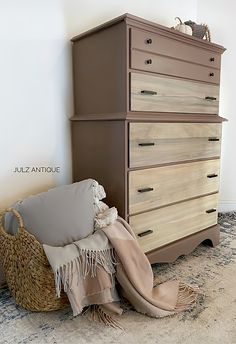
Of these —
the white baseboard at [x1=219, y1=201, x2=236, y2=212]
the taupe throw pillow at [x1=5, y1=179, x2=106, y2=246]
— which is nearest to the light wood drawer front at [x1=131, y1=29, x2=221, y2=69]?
the taupe throw pillow at [x1=5, y1=179, x2=106, y2=246]

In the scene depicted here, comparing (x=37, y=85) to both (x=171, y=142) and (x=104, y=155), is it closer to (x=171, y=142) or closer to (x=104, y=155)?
(x=104, y=155)

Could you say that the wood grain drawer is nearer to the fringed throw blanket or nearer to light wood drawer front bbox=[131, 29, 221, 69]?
light wood drawer front bbox=[131, 29, 221, 69]

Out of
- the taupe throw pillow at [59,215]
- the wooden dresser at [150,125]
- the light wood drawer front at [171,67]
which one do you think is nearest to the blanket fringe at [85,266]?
the taupe throw pillow at [59,215]

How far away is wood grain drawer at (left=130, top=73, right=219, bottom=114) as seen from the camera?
1.59 metres

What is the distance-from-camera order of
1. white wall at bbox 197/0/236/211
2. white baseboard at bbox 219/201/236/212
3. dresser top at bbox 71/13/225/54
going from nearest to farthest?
dresser top at bbox 71/13/225/54
white wall at bbox 197/0/236/211
white baseboard at bbox 219/201/236/212

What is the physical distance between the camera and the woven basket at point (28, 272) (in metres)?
1.32

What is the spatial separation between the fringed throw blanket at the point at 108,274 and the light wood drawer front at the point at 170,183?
0.66 feet

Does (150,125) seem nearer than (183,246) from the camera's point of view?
Yes

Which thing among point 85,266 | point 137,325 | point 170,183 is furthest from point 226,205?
point 85,266

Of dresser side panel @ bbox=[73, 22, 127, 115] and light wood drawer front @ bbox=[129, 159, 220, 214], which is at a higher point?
dresser side panel @ bbox=[73, 22, 127, 115]

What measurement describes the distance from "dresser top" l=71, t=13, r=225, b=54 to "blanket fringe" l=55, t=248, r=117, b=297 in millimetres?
1188

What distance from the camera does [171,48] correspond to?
1732 millimetres

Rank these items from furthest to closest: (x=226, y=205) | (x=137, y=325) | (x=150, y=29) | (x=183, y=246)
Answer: (x=226, y=205) < (x=183, y=246) < (x=150, y=29) < (x=137, y=325)

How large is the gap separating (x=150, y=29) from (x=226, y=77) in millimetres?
1541
